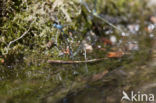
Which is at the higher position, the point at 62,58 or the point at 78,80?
the point at 62,58

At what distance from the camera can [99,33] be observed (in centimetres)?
339

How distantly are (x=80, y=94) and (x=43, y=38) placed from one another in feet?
3.49

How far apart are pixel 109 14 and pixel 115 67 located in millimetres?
1893

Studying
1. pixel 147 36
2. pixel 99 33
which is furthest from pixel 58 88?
pixel 147 36

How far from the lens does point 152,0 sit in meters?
4.66

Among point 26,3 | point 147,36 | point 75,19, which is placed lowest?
point 147,36

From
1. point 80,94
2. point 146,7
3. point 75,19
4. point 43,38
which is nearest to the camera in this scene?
point 80,94

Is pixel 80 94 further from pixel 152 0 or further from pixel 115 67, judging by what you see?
pixel 152 0

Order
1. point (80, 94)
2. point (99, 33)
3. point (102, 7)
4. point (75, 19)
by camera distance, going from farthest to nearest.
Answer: point (102, 7)
point (99, 33)
point (75, 19)
point (80, 94)

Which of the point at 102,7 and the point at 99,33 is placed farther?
the point at 102,7

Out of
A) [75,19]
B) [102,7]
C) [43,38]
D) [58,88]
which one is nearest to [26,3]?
[43,38]

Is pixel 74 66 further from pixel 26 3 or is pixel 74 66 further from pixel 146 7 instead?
pixel 146 7

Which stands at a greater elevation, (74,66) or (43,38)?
(43,38)

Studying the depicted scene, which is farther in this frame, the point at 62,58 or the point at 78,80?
the point at 62,58
